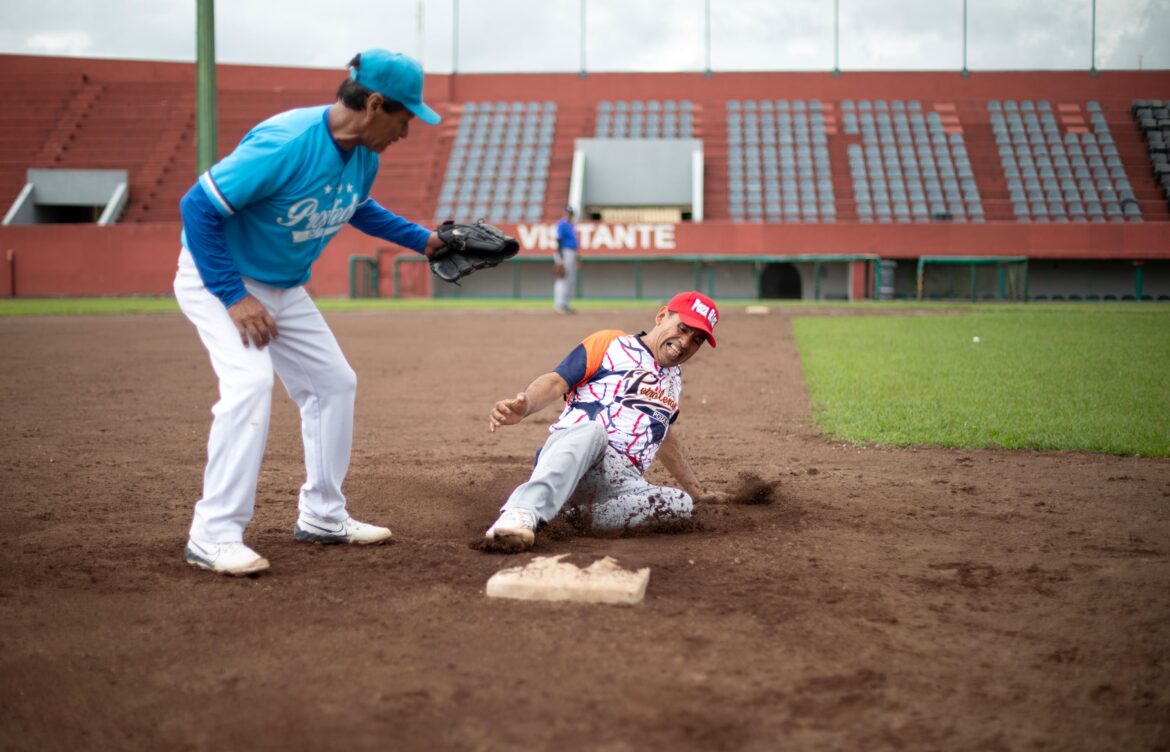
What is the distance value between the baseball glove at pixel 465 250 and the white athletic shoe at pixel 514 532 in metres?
1.30

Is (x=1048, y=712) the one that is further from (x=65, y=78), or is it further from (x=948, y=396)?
(x=65, y=78)

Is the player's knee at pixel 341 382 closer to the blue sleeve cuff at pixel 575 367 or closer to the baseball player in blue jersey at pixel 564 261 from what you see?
the blue sleeve cuff at pixel 575 367

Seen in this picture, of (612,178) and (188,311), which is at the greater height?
(612,178)

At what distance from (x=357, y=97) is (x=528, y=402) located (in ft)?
4.69

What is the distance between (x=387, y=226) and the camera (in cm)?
509

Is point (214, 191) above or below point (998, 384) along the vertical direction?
above

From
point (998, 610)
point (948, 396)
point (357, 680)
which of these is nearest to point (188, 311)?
point (357, 680)

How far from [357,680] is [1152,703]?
2.24 metres

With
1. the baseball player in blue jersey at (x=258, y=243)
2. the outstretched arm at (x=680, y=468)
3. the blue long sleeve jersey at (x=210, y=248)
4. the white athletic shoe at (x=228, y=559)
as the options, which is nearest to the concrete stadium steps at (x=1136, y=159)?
the outstretched arm at (x=680, y=468)

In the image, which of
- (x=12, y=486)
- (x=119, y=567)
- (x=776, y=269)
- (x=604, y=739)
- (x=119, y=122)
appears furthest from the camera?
(x=119, y=122)

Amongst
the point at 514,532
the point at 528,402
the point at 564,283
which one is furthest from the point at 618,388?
the point at 564,283

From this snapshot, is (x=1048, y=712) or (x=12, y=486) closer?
(x=1048, y=712)

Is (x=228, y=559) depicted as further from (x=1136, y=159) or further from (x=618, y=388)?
(x=1136, y=159)

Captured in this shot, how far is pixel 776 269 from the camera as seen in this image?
34.8 metres
